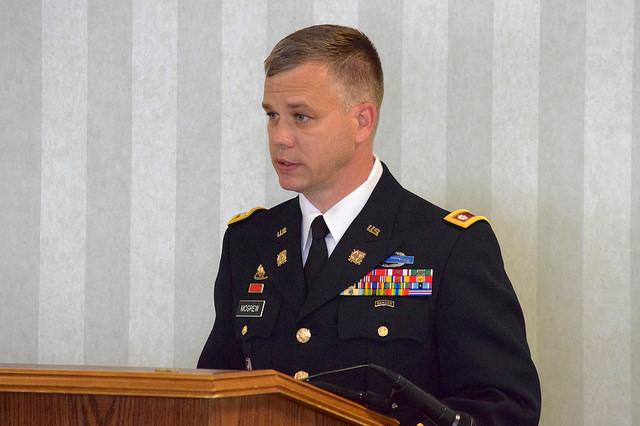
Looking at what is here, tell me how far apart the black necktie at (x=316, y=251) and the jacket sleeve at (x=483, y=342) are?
248mm

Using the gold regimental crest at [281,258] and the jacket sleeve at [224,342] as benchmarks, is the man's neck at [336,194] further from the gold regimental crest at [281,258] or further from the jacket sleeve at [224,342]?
the jacket sleeve at [224,342]

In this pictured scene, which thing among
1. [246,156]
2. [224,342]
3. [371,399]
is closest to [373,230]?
[224,342]

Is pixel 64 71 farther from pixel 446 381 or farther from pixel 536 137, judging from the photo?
pixel 446 381

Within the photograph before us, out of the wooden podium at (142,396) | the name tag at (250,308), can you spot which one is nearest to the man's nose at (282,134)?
the name tag at (250,308)

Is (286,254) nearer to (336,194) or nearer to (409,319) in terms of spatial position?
(336,194)

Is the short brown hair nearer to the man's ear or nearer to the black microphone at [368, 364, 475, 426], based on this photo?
the man's ear

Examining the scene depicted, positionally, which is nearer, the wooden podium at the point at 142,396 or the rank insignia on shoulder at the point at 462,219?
the wooden podium at the point at 142,396

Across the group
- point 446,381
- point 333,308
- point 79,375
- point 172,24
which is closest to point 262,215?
point 333,308

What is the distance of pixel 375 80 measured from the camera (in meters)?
1.92

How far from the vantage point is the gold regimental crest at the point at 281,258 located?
74.5 inches

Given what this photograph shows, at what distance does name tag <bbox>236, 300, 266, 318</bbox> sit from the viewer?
1887mm

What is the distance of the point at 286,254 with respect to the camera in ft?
6.23

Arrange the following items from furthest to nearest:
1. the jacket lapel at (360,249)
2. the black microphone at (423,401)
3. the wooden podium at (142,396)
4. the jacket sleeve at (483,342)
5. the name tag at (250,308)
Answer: the name tag at (250,308) → the jacket lapel at (360,249) → the jacket sleeve at (483,342) → the black microphone at (423,401) → the wooden podium at (142,396)

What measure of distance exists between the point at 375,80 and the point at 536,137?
1.92ft
